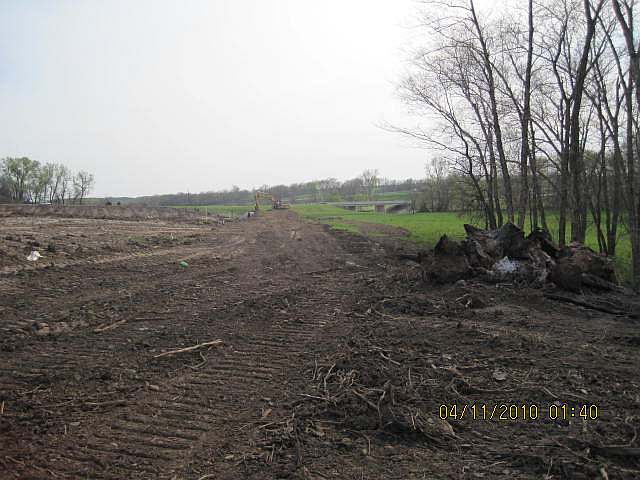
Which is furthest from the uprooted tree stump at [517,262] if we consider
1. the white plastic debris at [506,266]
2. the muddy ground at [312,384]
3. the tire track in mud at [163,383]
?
the tire track in mud at [163,383]

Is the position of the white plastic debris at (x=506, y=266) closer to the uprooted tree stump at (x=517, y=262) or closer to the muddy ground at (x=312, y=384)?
the uprooted tree stump at (x=517, y=262)


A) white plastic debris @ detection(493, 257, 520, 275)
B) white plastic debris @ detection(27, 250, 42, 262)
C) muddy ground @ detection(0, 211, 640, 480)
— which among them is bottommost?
muddy ground @ detection(0, 211, 640, 480)

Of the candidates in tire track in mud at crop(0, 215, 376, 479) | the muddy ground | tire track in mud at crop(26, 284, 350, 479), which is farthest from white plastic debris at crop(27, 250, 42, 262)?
tire track in mud at crop(26, 284, 350, 479)

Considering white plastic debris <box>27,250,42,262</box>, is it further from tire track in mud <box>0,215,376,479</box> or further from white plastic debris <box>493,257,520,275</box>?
white plastic debris <box>493,257,520,275</box>

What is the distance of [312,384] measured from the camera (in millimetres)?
4094

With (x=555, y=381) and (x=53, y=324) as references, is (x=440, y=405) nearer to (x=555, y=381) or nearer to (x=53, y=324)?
(x=555, y=381)

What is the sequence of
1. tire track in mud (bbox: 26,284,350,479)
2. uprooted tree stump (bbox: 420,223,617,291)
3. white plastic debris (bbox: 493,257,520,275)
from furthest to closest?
white plastic debris (bbox: 493,257,520,275) < uprooted tree stump (bbox: 420,223,617,291) < tire track in mud (bbox: 26,284,350,479)

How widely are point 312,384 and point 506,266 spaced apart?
613 cm

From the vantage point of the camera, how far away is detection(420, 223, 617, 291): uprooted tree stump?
25.7 feet

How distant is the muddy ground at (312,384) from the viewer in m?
2.85

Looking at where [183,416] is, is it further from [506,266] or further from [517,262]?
[517,262]

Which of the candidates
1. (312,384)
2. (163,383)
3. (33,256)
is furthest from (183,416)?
(33,256)

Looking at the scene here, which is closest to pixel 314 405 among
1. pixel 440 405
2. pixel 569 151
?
pixel 440 405

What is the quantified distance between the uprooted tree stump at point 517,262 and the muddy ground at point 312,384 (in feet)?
2.24
